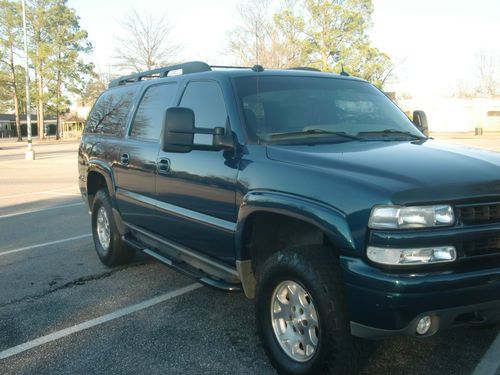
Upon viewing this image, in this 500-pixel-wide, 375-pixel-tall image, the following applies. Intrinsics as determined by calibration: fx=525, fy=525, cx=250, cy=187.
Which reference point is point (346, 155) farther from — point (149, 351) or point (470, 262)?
point (149, 351)

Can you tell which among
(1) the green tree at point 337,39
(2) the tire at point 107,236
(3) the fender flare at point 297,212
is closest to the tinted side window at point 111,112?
(2) the tire at point 107,236

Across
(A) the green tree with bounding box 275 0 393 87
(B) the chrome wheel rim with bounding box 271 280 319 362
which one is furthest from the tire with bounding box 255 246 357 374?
(A) the green tree with bounding box 275 0 393 87

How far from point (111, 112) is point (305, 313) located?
12.6ft

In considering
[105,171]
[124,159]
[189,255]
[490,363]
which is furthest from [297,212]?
[105,171]

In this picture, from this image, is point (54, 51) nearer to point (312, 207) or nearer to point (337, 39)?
point (337, 39)

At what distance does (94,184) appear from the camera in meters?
6.39

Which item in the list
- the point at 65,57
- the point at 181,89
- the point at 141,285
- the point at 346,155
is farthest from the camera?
the point at 65,57

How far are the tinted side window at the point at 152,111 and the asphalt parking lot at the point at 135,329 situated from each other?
149 centimetres

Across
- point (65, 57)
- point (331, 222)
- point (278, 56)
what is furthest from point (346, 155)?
point (65, 57)

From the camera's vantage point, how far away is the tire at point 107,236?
5664mm

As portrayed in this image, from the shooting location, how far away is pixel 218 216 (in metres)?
3.75

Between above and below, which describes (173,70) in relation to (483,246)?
above

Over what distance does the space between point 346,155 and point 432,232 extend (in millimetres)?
752

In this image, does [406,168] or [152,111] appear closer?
[406,168]
